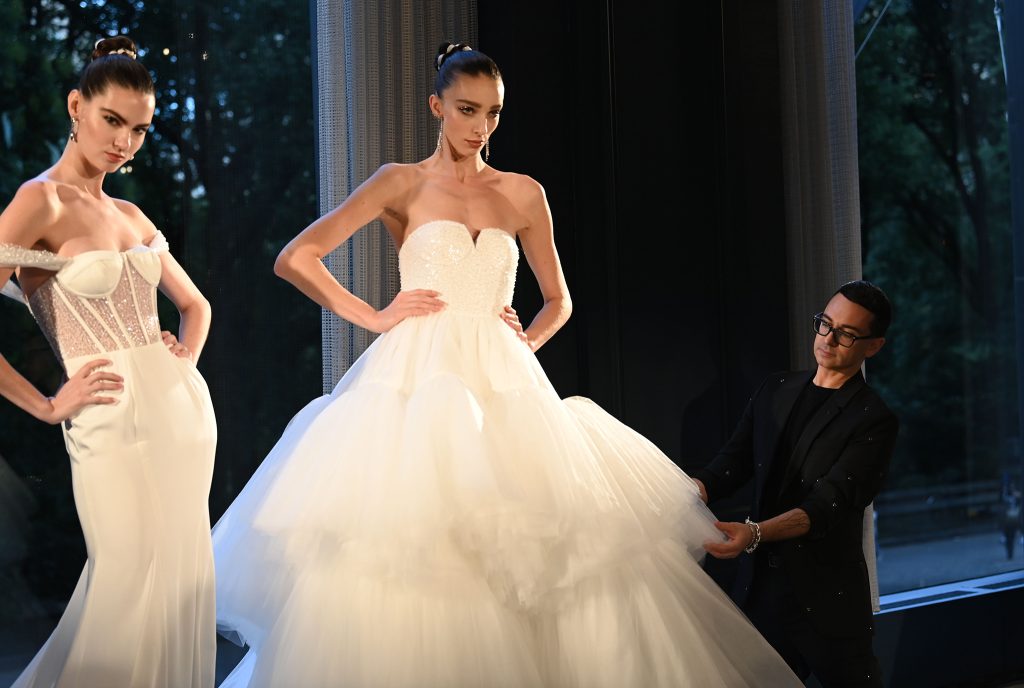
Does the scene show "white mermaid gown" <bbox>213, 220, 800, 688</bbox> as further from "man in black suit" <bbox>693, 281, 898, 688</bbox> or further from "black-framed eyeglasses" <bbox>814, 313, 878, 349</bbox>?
"black-framed eyeglasses" <bbox>814, 313, 878, 349</bbox>

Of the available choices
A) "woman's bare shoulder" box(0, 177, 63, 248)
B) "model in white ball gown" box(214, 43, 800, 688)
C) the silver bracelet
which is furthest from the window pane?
"woman's bare shoulder" box(0, 177, 63, 248)

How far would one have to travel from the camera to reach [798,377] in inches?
121

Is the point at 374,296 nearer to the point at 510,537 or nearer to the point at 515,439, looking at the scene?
the point at 515,439

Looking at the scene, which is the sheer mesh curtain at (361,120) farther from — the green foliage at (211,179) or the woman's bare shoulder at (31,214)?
the woman's bare shoulder at (31,214)

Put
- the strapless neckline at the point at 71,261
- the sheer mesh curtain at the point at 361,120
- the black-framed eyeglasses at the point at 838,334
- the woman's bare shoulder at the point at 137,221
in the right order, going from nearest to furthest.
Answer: the strapless neckline at the point at 71,261 → the woman's bare shoulder at the point at 137,221 → the black-framed eyeglasses at the point at 838,334 → the sheer mesh curtain at the point at 361,120

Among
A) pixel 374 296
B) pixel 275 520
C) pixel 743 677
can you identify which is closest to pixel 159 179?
pixel 374 296

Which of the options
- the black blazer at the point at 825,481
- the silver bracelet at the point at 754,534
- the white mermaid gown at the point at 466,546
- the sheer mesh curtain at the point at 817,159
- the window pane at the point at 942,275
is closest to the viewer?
the white mermaid gown at the point at 466,546

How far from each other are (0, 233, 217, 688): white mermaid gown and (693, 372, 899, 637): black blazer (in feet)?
4.55

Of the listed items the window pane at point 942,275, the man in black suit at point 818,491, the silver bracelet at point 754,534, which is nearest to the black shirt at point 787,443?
the man in black suit at point 818,491

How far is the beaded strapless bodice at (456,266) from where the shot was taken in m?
2.53

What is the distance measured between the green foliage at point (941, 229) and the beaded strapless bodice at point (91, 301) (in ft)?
11.2

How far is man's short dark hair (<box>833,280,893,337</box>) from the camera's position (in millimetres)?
2973

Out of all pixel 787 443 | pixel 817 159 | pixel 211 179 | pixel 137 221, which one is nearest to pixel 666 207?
pixel 817 159

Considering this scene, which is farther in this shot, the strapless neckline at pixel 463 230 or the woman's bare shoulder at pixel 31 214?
the strapless neckline at pixel 463 230
